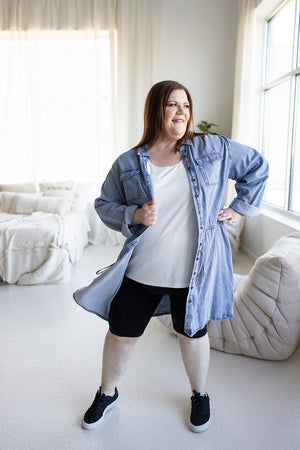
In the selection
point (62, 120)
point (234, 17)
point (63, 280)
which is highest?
point (234, 17)

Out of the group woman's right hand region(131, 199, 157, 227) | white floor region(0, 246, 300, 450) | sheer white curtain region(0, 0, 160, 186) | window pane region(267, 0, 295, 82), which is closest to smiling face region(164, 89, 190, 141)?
woman's right hand region(131, 199, 157, 227)

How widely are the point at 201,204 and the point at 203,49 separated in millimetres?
4291

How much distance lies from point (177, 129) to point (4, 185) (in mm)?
4205

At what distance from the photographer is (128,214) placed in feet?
4.71

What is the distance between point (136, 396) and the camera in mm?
1874

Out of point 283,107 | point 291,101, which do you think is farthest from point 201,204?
point 283,107

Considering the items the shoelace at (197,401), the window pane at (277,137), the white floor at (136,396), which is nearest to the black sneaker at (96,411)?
the white floor at (136,396)

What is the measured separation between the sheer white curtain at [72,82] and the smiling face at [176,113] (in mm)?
3910

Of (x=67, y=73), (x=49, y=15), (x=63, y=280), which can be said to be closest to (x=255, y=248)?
(x=63, y=280)

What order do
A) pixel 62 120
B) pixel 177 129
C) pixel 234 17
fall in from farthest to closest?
pixel 62 120 → pixel 234 17 → pixel 177 129

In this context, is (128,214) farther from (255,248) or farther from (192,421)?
(255,248)

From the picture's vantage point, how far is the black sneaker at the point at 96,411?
1.65 meters

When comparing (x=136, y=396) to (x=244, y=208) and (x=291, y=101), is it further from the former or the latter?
(x=291, y=101)

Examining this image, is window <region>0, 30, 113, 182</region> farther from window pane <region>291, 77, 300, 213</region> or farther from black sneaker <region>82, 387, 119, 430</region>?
black sneaker <region>82, 387, 119, 430</region>
